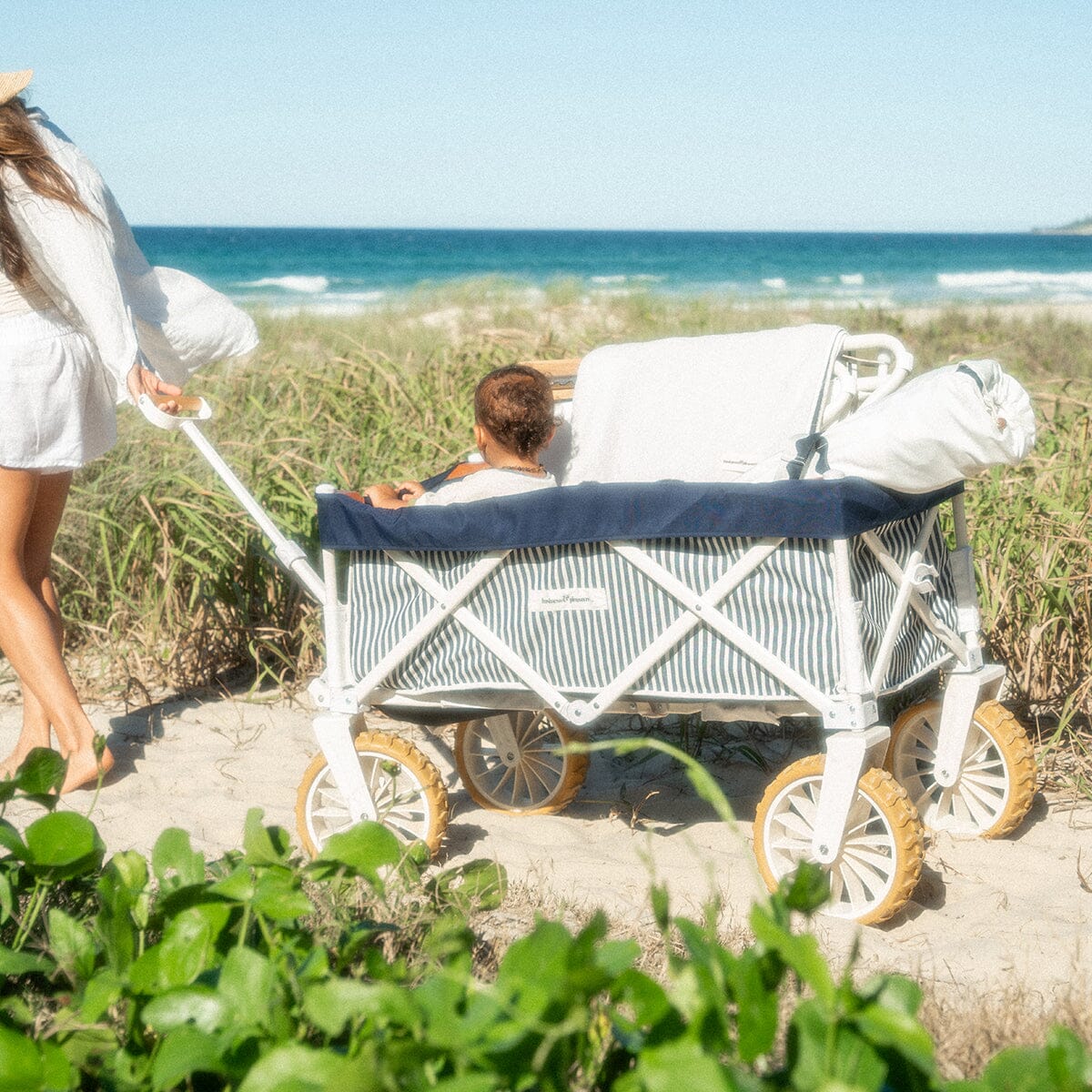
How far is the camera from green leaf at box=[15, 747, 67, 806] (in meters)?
1.68

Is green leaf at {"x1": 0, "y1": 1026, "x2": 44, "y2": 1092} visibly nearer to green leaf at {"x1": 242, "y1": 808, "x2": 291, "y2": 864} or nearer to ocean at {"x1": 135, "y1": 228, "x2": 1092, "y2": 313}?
green leaf at {"x1": 242, "y1": 808, "x2": 291, "y2": 864}

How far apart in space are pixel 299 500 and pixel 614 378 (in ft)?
4.02

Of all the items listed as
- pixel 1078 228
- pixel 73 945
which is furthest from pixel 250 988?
pixel 1078 228

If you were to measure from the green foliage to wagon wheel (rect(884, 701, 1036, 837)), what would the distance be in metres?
1.11

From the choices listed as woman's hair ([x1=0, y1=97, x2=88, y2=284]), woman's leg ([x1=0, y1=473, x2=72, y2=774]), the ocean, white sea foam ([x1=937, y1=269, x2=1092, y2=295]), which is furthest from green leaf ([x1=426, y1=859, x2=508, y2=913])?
white sea foam ([x1=937, y1=269, x2=1092, y2=295])

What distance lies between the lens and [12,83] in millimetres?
2748

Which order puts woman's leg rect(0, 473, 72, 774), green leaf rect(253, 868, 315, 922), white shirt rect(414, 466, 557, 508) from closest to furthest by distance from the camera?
green leaf rect(253, 868, 315, 922) → white shirt rect(414, 466, 557, 508) → woman's leg rect(0, 473, 72, 774)

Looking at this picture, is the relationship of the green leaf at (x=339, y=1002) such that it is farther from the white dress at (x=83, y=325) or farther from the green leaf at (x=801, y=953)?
the white dress at (x=83, y=325)

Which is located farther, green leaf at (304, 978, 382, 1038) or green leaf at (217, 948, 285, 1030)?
green leaf at (217, 948, 285, 1030)

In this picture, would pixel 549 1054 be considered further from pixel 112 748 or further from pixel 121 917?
pixel 112 748

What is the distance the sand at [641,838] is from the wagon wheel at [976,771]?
60 mm

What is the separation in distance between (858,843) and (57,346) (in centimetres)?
203

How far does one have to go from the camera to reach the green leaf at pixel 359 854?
156 cm

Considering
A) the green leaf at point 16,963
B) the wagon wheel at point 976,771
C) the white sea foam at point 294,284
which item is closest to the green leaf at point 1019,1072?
the green leaf at point 16,963
